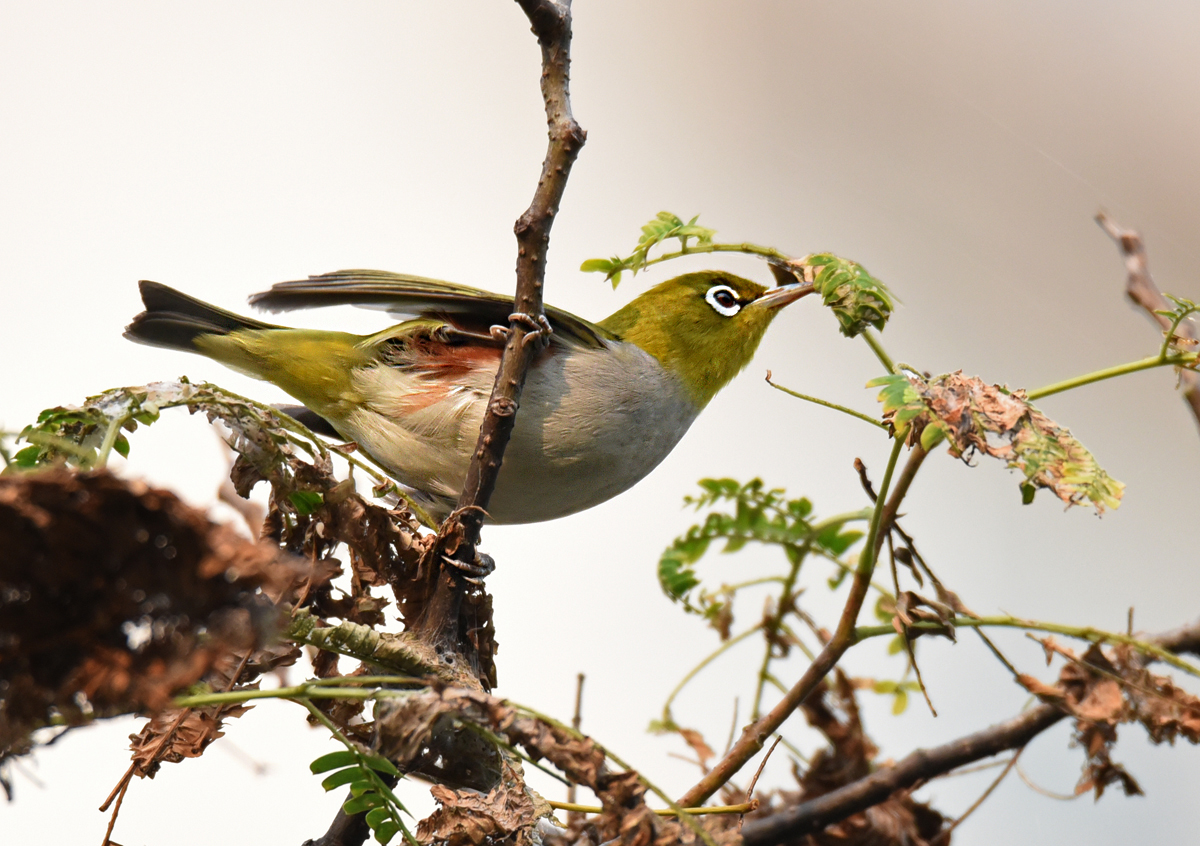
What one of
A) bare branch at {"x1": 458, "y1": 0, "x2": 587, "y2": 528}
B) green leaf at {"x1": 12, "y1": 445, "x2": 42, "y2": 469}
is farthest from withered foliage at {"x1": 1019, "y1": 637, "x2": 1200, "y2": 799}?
green leaf at {"x1": 12, "y1": 445, "x2": 42, "y2": 469}

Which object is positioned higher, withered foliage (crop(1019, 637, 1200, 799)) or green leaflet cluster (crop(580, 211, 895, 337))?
green leaflet cluster (crop(580, 211, 895, 337))

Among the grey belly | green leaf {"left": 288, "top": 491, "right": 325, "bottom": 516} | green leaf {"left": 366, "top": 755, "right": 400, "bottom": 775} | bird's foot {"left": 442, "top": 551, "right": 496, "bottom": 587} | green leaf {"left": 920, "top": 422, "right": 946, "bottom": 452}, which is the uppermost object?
the grey belly

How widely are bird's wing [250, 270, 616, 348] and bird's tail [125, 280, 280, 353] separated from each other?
19.5 inches

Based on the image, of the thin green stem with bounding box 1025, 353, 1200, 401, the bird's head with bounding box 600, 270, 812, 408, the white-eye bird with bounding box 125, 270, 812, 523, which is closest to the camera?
the thin green stem with bounding box 1025, 353, 1200, 401

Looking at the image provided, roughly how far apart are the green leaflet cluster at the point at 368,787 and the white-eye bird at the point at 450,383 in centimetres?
139

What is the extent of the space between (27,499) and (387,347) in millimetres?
2325

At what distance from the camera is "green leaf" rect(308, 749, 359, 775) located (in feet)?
5.24

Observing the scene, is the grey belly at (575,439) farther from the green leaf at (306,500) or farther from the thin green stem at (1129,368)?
the thin green stem at (1129,368)

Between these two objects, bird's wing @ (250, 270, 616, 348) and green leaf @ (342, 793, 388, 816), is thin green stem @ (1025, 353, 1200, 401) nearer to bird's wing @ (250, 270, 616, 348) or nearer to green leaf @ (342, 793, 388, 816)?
bird's wing @ (250, 270, 616, 348)

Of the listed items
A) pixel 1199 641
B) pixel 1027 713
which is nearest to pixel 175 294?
pixel 1027 713

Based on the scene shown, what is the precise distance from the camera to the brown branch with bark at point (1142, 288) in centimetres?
277

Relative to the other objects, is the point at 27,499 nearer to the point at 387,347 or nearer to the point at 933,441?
the point at 933,441

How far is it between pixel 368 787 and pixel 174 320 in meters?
2.08

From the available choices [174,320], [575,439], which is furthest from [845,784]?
[174,320]
